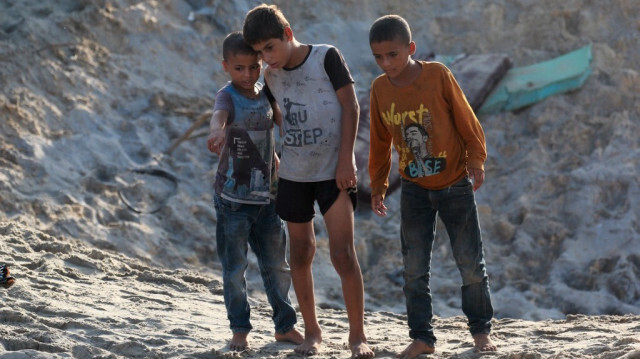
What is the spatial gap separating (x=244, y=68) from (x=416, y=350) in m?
1.48

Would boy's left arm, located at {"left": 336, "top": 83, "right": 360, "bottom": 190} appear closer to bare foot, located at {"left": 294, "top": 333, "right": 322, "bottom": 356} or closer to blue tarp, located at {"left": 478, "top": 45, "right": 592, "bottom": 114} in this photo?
bare foot, located at {"left": 294, "top": 333, "right": 322, "bottom": 356}

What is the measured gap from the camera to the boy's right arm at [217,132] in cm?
422

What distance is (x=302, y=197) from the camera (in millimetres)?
4402

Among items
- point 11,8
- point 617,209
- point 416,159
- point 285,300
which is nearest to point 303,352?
point 285,300

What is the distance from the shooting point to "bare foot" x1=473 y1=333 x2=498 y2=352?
14.3 ft

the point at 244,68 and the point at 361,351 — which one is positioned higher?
the point at 244,68

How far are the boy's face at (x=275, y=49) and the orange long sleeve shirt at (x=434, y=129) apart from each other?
0.43 m

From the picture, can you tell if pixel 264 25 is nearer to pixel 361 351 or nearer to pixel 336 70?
pixel 336 70

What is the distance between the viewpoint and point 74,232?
677 centimetres

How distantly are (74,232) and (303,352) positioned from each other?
285 centimetres

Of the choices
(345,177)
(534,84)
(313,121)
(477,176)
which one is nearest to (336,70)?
(313,121)

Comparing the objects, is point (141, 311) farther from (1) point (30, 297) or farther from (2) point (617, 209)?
(2) point (617, 209)

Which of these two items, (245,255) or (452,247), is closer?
(452,247)

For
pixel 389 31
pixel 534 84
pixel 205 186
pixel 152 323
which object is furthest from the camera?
pixel 534 84
